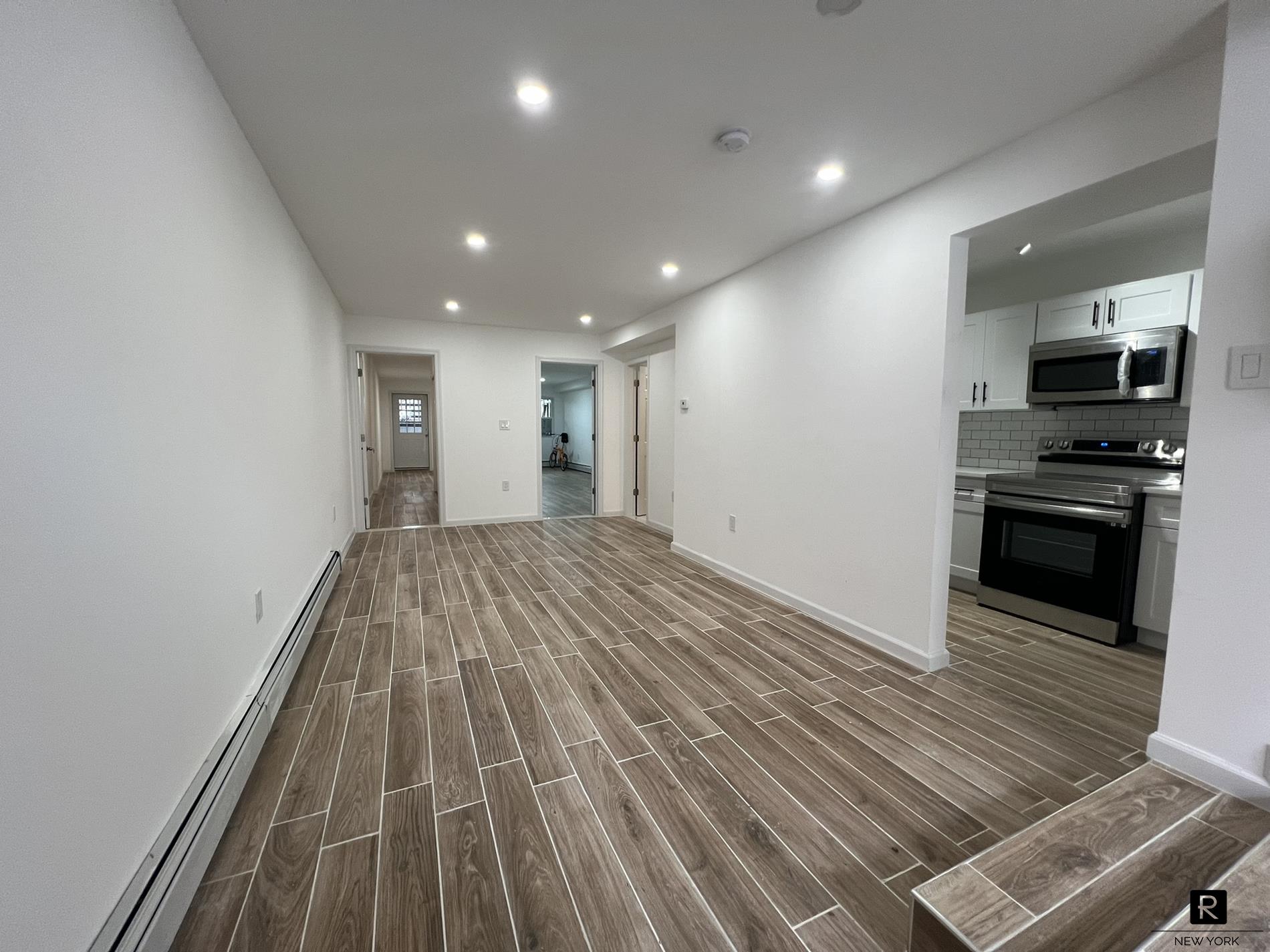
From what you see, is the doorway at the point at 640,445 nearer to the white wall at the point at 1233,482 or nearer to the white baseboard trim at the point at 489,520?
the white baseboard trim at the point at 489,520

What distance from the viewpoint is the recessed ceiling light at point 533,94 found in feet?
5.85

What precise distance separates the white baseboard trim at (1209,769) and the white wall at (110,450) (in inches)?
112

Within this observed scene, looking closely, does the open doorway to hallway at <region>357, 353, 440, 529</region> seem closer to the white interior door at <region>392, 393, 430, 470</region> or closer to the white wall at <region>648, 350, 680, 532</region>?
the white interior door at <region>392, 393, 430, 470</region>

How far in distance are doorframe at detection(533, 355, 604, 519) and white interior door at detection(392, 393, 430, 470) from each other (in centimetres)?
774

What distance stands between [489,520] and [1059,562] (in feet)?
18.4

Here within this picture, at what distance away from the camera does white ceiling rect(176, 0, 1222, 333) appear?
1487mm

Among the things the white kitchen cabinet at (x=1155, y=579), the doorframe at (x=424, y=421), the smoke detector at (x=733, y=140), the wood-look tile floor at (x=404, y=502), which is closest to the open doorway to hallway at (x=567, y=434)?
the wood-look tile floor at (x=404, y=502)

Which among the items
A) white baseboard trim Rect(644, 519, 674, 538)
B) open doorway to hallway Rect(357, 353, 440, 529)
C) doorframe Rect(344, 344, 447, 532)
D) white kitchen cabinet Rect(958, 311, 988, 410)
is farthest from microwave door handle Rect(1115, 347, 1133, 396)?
open doorway to hallway Rect(357, 353, 440, 529)

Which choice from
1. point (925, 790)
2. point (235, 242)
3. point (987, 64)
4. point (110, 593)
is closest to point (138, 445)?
point (110, 593)

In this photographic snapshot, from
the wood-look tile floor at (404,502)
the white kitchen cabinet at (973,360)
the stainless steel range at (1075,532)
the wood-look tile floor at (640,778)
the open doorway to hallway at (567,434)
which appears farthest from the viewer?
the open doorway to hallway at (567,434)

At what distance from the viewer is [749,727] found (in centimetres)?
202

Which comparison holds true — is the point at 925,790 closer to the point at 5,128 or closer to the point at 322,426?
the point at 5,128

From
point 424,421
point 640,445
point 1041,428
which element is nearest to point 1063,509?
point 1041,428

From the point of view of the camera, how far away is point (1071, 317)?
334 cm
